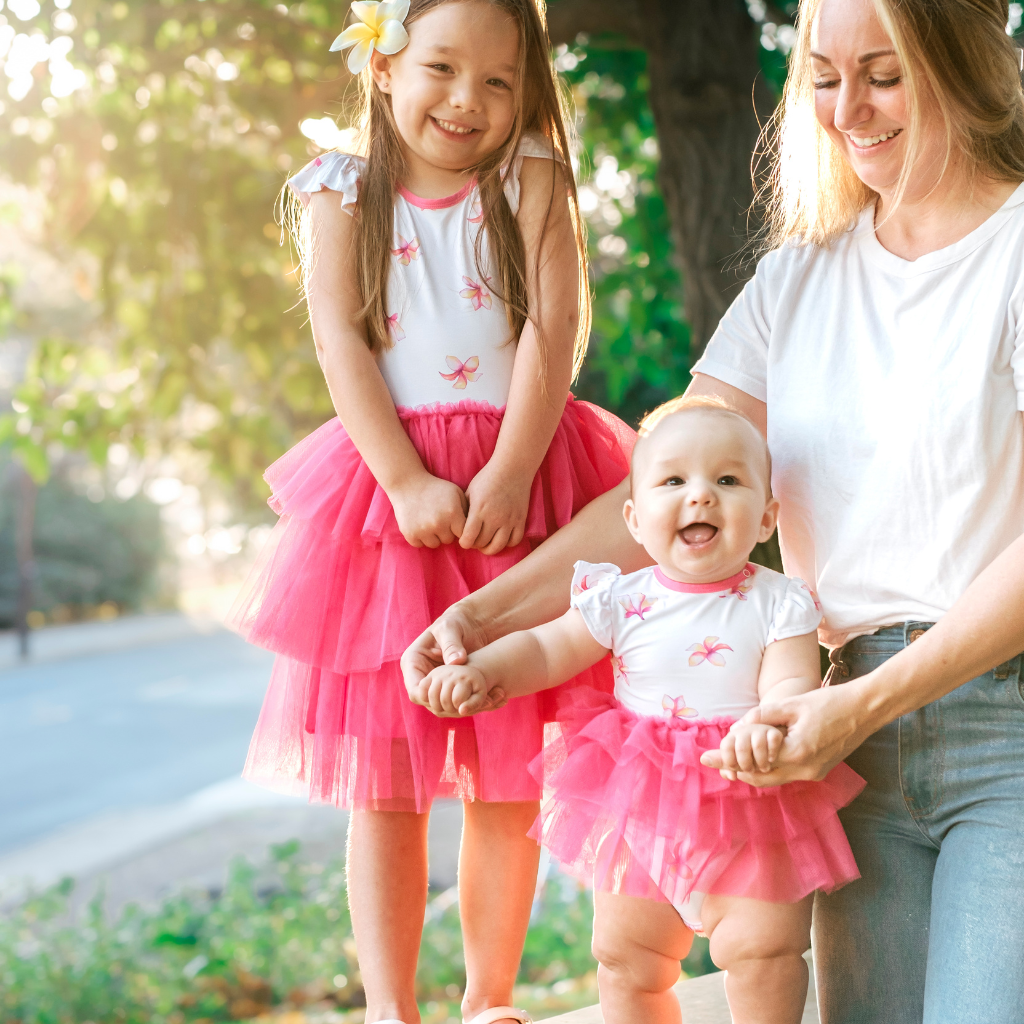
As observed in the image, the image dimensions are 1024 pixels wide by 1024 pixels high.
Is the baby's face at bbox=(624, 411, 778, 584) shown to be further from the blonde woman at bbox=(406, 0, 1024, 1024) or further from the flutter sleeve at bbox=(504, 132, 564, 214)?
the flutter sleeve at bbox=(504, 132, 564, 214)

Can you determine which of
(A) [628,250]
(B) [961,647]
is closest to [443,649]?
(B) [961,647]

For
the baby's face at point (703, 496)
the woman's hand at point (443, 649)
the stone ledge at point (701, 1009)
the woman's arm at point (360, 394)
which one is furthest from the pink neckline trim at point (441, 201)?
the stone ledge at point (701, 1009)

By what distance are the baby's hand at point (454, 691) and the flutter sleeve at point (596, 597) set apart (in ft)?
0.55

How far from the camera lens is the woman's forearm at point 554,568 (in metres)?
1.61

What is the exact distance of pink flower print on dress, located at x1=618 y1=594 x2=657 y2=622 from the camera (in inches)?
60.0

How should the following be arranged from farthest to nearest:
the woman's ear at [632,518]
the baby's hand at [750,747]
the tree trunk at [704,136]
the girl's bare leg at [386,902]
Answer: the tree trunk at [704,136], the girl's bare leg at [386,902], the woman's ear at [632,518], the baby's hand at [750,747]

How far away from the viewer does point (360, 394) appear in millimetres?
1684

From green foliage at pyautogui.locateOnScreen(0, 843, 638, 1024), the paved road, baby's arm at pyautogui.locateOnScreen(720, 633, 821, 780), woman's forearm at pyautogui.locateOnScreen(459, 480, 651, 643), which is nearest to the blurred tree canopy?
woman's forearm at pyautogui.locateOnScreen(459, 480, 651, 643)

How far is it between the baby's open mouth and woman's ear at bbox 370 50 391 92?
0.83m

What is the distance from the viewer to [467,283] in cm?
175

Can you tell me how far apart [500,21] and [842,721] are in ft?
3.55

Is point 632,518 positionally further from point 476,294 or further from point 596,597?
point 476,294

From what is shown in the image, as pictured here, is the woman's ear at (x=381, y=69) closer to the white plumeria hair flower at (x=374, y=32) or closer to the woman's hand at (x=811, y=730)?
the white plumeria hair flower at (x=374, y=32)

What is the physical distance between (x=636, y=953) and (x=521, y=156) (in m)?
1.15
